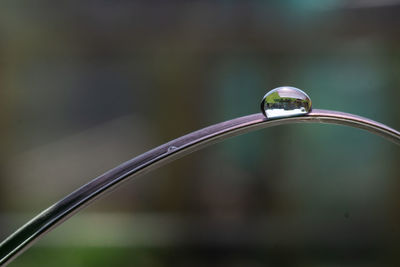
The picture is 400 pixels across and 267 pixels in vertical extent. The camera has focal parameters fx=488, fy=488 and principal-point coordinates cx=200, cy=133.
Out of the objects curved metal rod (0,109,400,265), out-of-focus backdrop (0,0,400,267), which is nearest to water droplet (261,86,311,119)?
curved metal rod (0,109,400,265)

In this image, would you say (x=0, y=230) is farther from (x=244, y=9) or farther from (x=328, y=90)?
(x=328, y=90)

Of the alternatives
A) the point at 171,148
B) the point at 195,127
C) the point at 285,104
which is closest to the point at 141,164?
the point at 171,148

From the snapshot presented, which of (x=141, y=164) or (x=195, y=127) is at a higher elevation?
(x=141, y=164)

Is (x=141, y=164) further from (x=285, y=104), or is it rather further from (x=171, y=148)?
(x=285, y=104)

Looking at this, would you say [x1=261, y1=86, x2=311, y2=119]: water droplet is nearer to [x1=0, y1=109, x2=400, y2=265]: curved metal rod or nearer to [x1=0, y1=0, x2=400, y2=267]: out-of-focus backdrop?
[x1=0, y1=109, x2=400, y2=265]: curved metal rod

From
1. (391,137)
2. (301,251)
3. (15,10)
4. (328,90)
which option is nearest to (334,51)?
(328,90)

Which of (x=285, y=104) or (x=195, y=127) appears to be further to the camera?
(x=195, y=127)

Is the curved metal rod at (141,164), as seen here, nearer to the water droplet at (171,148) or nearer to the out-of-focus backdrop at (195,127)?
the water droplet at (171,148)
